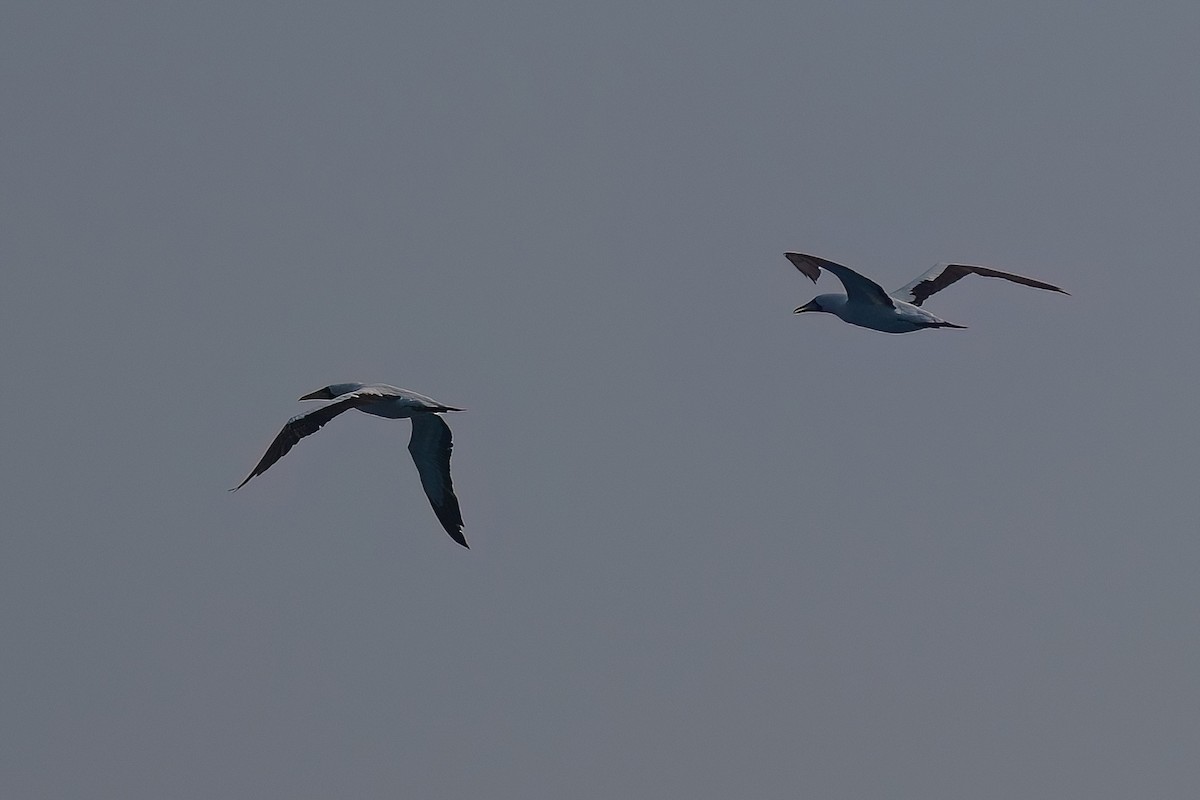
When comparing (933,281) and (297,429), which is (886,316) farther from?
(297,429)

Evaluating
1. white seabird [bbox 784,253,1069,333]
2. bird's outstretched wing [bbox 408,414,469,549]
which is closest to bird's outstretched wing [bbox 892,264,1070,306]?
white seabird [bbox 784,253,1069,333]

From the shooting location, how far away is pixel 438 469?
52.3 m

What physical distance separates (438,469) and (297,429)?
29.8 ft

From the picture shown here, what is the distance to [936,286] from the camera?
5275cm

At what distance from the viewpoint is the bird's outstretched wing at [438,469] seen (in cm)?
5175

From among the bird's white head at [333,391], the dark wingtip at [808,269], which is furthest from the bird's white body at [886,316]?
the bird's white head at [333,391]

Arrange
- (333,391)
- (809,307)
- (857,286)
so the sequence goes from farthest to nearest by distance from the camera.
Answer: (809,307) < (333,391) < (857,286)

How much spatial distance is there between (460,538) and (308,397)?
6000 millimetres

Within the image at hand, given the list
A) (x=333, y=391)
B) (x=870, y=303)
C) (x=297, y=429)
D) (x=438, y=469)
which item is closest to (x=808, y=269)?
(x=870, y=303)

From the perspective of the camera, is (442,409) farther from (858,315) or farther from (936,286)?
(936,286)

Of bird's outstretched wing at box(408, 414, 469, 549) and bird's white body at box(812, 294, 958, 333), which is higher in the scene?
bird's white body at box(812, 294, 958, 333)

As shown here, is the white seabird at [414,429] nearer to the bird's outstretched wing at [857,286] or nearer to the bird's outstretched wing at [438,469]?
the bird's outstretched wing at [438,469]

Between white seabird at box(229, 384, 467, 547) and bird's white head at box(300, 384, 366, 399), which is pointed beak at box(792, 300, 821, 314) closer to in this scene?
white seabird at box(229, 384, 467, 547)

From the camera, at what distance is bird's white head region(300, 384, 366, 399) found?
162ft
